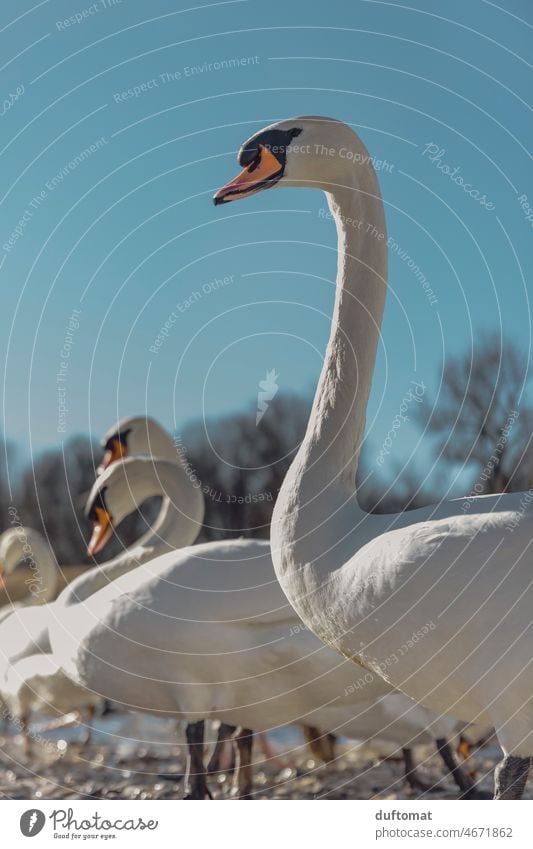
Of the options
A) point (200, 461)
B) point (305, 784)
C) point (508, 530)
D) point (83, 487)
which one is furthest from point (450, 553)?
point (83, 487)

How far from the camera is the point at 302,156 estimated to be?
343cm

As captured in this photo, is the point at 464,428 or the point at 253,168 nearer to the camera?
the point at 253,168

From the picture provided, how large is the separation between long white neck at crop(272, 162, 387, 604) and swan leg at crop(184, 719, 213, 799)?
7.01 feet

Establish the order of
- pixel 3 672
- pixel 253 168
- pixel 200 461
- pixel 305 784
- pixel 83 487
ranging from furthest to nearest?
pixel 83 487 < pixel 200 461 < pixel 3 672 < pixel 305 784 < pixel 253 168

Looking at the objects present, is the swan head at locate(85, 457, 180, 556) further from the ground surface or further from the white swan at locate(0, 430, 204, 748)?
the ground surface

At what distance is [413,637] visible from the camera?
111 inches

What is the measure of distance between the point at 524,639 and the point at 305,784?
3092mm

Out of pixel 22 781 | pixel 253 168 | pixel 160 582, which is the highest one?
pixel 253 168

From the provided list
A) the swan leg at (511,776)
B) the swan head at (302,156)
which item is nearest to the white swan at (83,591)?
the swan head at (302,156)

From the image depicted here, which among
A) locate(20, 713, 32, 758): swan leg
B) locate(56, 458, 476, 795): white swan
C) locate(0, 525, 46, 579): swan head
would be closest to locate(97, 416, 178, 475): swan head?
locate(0, 525, 46, 579): swan head

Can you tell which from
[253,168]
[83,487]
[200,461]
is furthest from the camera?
[83,487]

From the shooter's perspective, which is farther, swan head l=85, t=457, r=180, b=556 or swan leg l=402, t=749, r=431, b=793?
swan head l=85, t=457, r=180, b=556

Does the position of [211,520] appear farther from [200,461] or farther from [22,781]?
[22,781]

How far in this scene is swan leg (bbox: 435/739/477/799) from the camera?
16.8 ft
